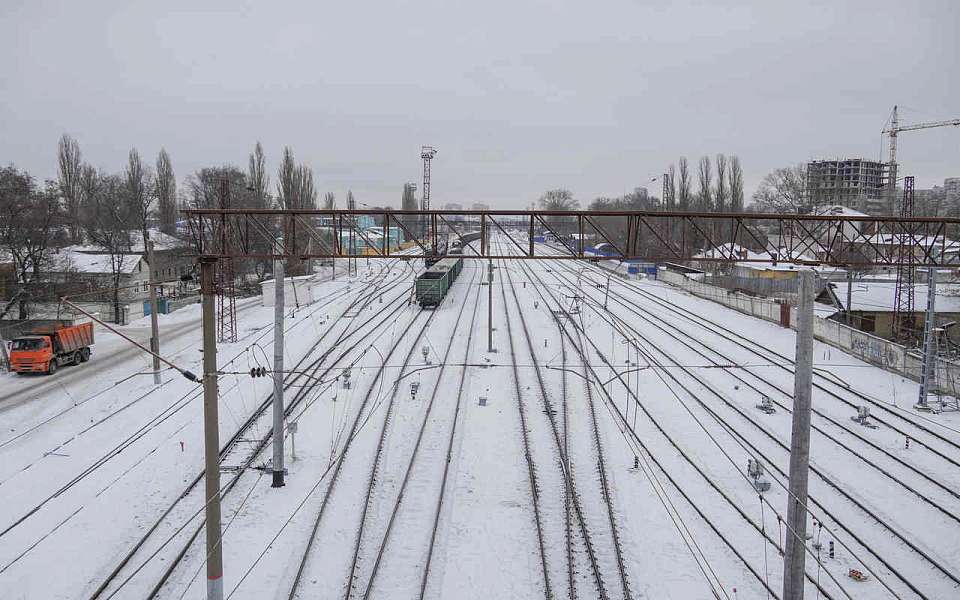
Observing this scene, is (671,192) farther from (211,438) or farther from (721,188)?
(211,438)

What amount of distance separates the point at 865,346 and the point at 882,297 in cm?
1060

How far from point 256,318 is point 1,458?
69.4 ft

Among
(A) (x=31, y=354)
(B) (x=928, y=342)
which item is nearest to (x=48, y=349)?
(A) (x=31, y=354)

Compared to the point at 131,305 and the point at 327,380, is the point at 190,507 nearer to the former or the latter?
the point at 327,380

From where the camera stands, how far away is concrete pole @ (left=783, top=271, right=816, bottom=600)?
7.27 meters

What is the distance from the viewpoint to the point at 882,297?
3522 cm

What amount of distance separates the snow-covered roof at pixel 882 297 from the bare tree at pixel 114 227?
129ft

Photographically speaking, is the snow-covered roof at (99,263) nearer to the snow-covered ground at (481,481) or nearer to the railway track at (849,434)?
the snow-covered ground at (481,481)

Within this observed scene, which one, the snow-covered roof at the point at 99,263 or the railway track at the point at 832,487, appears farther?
the snow-covered roof at the point at 99,263

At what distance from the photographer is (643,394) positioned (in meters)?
21.6

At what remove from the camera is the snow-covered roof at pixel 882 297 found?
105 feet

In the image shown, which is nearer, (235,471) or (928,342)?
(235,471)

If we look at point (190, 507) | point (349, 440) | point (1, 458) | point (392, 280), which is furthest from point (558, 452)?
point (392, 280)

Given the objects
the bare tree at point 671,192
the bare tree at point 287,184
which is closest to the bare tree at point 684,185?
the bare tree at point 671,192
